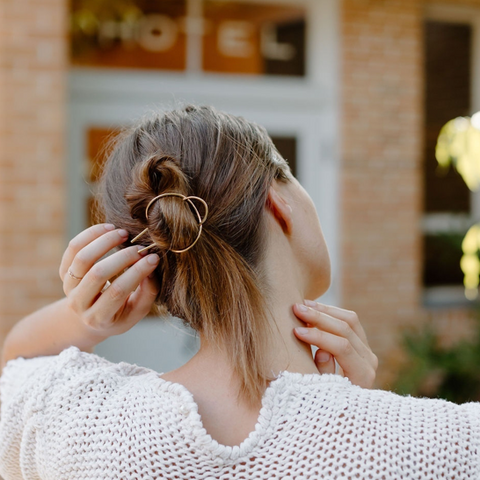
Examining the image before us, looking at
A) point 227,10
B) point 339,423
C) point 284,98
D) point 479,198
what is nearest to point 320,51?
point 284,98

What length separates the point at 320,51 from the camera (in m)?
5.46

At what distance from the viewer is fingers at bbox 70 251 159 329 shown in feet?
3.97

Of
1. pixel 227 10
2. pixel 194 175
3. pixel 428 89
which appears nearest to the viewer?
pixel 194 175

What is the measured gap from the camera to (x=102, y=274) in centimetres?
120

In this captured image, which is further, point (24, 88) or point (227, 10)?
point (227, 10)

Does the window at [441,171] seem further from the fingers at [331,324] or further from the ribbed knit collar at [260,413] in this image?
the ribbed knit collar at [260,413]

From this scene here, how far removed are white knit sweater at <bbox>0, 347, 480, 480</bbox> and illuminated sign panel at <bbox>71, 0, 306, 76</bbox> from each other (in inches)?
163

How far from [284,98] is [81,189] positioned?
1799 mm

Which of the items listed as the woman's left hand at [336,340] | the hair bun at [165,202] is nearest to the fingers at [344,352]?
the woman's left hand at [336,340]

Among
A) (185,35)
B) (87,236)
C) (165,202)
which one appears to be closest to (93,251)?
(87,236)

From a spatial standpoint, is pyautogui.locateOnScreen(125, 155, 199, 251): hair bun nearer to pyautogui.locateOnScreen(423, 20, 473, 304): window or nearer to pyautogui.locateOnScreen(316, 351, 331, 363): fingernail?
pyautogui.locateOnScreen(316, 351, 331, 363): fingernail

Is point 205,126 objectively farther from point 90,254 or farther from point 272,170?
point 90,254

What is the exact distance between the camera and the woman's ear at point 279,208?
1.24 metres

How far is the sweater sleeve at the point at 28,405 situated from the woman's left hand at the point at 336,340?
15.9 inches
